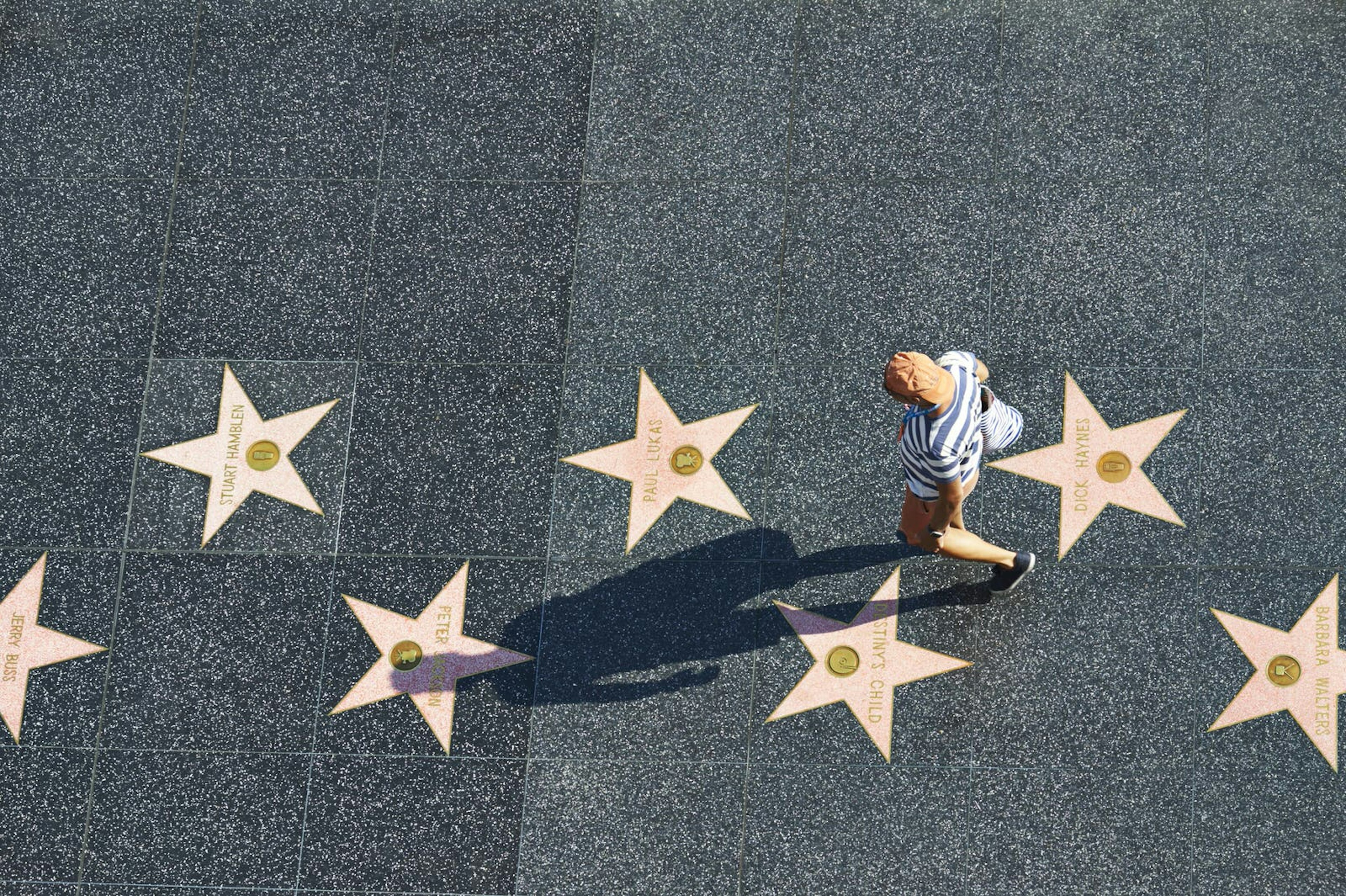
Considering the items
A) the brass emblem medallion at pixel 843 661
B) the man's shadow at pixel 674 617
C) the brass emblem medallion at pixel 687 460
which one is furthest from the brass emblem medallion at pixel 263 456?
the brass emblem medallion at pixel 843 661

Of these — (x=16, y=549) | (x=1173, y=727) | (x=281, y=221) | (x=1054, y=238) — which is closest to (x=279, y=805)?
(x=16, y=549)

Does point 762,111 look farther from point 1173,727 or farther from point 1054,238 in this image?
point 1173,727

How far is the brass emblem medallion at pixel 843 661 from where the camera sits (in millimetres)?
5473

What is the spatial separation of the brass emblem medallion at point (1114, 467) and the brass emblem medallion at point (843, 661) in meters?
1.31

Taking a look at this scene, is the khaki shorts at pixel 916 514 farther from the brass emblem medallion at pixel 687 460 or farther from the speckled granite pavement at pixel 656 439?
the brass emblem medallion at pixel 687 460

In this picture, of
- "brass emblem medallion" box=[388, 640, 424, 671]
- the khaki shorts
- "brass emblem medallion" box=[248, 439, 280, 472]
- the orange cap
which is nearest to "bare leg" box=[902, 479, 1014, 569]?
the khaki shorts

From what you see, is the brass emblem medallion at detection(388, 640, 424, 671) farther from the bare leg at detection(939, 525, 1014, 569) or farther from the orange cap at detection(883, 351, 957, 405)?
the orange cap at detection(883, 351, 957, 405)

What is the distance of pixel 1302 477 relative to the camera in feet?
17.9

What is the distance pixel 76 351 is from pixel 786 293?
3388 mm

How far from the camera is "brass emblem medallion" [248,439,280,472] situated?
5.95 m

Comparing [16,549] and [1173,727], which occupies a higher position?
[16,549]

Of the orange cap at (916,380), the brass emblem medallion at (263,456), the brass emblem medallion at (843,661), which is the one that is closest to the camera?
the orange cap at (916,380)

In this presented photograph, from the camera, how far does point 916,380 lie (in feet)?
14.5

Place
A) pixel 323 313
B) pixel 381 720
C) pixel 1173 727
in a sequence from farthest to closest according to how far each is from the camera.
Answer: pixel 323 313, pixel 381 720, pixel 1173 727
